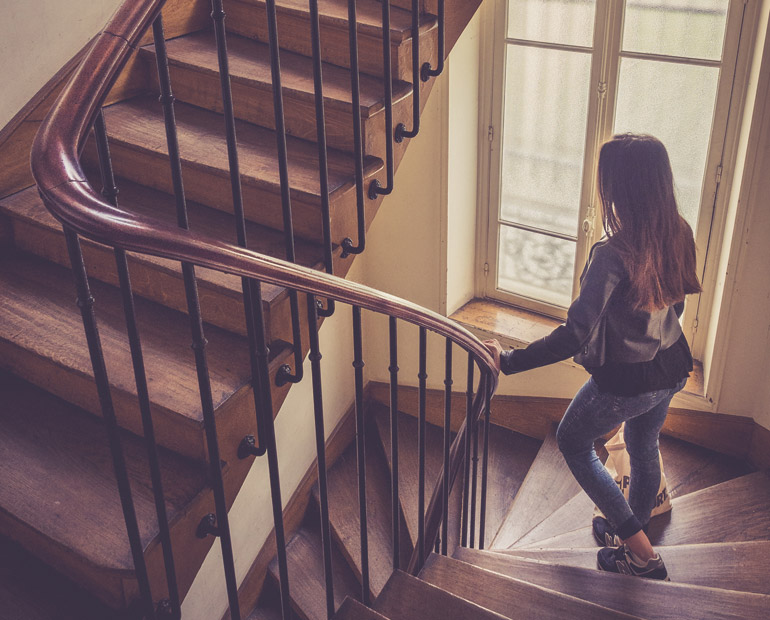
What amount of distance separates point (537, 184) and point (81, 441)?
8.66 ft

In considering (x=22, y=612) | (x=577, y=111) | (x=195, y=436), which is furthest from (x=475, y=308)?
(x=22, y=612)

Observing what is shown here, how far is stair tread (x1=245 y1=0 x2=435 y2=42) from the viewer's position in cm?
223

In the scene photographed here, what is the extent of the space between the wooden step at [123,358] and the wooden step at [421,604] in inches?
21.1

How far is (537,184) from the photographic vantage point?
3.82m

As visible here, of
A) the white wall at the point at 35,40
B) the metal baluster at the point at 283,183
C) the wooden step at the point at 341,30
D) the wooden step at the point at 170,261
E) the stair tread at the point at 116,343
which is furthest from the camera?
the white wall at the point at 35,40

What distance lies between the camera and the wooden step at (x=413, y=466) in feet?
12.1

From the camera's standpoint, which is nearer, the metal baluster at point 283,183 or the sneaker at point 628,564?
the metal baluster at point 283,183

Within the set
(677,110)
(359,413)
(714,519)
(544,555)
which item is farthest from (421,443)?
(677,110)

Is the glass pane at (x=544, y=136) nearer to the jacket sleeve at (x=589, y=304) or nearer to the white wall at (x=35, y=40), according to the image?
the jacket sleeve at (x=589, y=304)

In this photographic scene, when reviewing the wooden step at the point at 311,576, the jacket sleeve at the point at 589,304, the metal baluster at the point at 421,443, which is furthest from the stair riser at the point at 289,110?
the wooden step at the point at 311,576

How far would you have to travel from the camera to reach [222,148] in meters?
2.18

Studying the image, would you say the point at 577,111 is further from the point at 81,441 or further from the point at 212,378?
the point at 81,441

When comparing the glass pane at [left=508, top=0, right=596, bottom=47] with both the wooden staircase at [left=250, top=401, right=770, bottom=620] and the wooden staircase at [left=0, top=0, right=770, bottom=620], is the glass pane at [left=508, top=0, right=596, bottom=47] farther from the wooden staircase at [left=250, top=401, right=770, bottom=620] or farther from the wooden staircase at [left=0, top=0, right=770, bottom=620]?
the wooden staircase at [left=250, top=401, right=770, bottom=620]

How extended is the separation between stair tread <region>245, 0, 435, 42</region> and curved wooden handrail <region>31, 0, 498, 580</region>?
3.38 feet
